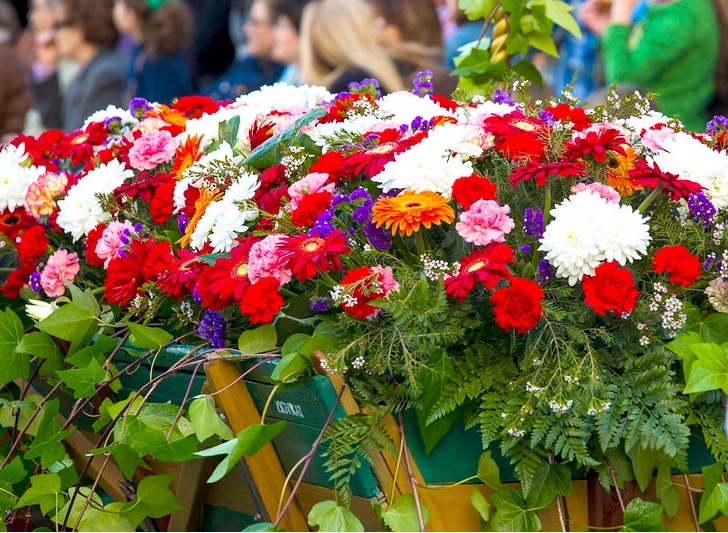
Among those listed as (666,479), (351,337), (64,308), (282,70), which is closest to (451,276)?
(351,337)

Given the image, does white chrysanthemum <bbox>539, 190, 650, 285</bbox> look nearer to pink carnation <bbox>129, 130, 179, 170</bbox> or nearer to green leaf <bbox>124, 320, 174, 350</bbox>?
green leaf <bbox>124, 320, 174, 350</bbox>

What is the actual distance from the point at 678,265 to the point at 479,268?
0.86 ft

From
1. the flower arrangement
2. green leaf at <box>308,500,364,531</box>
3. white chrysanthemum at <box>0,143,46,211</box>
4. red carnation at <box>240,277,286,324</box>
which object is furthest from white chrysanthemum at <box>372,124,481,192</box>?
white chrysanthemum at <box>0,143,46,211</box>

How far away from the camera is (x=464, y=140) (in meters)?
1.47

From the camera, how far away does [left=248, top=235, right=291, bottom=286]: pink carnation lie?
1.33m

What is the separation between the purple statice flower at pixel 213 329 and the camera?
1.41m

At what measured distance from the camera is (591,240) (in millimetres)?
1271

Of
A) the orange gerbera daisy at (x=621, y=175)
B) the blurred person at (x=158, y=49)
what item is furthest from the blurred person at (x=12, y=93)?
the orange gerbera daisy at (x=621, y=175)

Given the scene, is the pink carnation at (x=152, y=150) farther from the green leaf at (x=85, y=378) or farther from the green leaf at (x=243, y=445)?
the green leaf at (x=243, y=445)

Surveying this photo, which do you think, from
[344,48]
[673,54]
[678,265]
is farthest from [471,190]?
[344,48]

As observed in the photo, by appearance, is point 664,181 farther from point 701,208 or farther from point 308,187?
point 308,187

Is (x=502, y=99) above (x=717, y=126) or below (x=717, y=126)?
above

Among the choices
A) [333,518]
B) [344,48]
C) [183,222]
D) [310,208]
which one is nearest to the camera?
[333,518]

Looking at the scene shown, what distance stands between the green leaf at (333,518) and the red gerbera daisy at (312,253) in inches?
11.2
